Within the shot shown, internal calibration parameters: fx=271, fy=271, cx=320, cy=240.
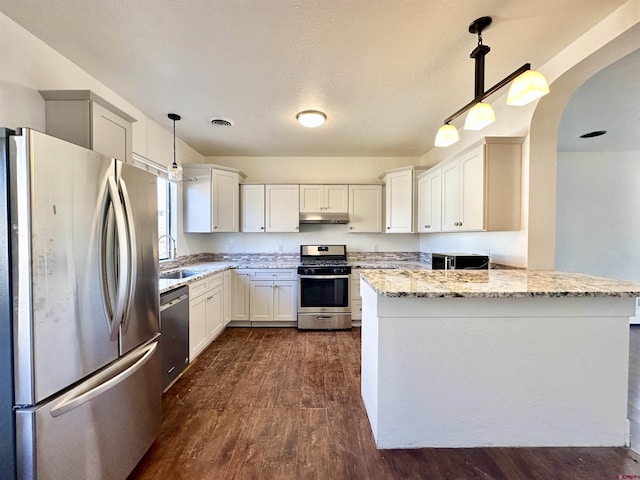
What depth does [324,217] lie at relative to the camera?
163 inches

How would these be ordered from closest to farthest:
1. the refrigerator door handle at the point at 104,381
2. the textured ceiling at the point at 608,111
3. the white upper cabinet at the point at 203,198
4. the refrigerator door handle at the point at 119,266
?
the refrigerator door handle at the point at 104,381 → the refrigerator door handle at the point at 119,266 → the textured ceiling at the point at 608,111 → the white upper cabinet at the point at 203,198

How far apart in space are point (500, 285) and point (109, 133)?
2.70 m

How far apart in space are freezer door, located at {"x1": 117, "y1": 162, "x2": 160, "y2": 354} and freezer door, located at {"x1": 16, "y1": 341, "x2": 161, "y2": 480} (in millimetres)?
123

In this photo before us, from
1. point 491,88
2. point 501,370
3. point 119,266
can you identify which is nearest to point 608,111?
point 491,88

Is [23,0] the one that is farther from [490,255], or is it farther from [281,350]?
[490,255]

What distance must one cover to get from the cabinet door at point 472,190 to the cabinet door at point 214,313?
2822 millimetres

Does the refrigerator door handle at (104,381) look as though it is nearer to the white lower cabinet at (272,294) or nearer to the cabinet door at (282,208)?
the white lower cabinet at (272,294)

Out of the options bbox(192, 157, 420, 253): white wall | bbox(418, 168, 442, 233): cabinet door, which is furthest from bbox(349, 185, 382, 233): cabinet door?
bbox(418, 168, 442, 233): cabinet door

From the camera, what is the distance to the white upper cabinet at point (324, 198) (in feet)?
13.6

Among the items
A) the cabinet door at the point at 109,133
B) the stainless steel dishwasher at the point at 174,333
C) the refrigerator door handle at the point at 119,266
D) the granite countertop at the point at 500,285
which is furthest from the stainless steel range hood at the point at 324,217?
the refrigerator door handle at the point at 119,266

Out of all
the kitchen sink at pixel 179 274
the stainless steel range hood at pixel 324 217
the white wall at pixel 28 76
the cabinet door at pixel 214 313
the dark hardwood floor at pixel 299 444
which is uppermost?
the white wall at pixel 28 76

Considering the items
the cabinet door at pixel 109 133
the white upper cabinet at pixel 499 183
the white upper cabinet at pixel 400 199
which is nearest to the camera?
the cabinet door at pixel 109 133

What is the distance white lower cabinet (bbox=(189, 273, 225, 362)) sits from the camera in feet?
8.82

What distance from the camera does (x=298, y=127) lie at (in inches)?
125
